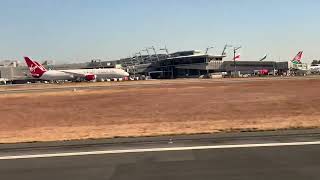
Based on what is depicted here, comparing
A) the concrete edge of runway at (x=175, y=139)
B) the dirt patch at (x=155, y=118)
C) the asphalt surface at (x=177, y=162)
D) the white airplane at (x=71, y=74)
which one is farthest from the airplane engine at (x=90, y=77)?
the asphalt surface at (x=177, y=162)

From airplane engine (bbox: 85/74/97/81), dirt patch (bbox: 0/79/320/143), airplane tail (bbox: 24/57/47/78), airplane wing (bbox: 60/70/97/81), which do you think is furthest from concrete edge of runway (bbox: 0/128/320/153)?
airplane tail (bbox: 24/57/47/78)

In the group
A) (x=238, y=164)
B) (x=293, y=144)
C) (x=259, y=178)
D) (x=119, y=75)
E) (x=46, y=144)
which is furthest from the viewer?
(x=119, y=75)

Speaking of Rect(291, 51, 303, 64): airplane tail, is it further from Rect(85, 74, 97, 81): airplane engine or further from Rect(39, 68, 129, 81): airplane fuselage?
Rect(85, 74, 97, 81): airplane engine

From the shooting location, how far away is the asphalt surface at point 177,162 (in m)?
8.78

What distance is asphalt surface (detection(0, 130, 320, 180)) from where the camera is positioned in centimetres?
878

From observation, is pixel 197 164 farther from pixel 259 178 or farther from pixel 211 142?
pixel 211 142

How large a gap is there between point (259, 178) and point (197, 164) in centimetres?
166

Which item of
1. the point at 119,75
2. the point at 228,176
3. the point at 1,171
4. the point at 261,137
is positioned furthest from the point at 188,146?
the point at 119,75

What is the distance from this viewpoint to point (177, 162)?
996 cm

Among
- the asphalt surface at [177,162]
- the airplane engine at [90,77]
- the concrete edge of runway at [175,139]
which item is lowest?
the airplane engine at [90,77]

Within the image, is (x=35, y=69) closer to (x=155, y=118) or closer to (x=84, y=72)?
(x=84, y=72)

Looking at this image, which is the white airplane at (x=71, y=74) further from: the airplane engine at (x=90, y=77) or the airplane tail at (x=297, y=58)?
the airplane tail at (x=297, y=58)

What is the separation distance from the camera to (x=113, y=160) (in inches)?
413

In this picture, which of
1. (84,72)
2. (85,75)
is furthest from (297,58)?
(85,75)
